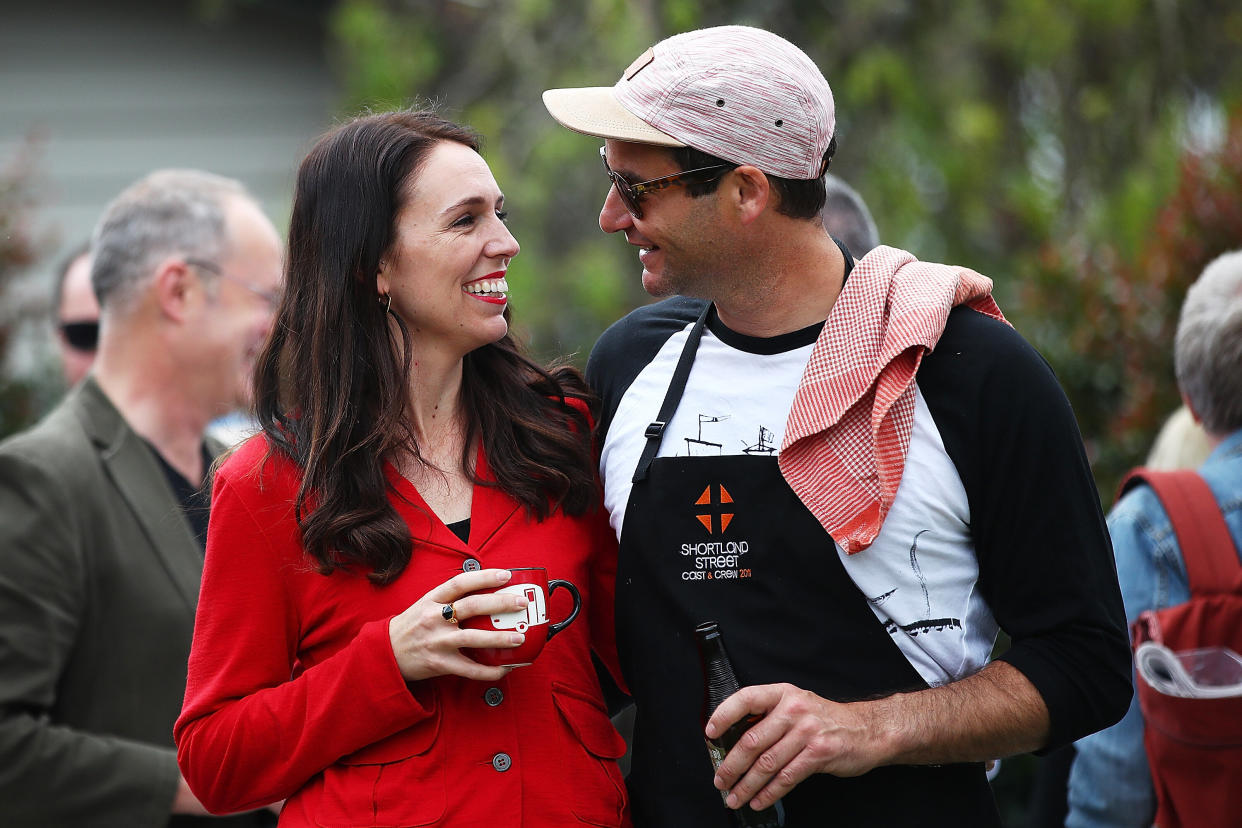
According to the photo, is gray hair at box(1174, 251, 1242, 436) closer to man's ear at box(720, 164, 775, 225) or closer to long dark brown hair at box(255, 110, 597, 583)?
man's ear at box(720, 164, 775, 225)

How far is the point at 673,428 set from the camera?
2486 millimetres

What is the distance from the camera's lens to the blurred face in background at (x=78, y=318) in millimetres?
4535

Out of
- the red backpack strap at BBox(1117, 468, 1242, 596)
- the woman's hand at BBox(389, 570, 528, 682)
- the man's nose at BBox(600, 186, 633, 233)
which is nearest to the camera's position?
the woman's hand at BBox(389, 570, 528, 682)

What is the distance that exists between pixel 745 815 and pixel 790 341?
898mm

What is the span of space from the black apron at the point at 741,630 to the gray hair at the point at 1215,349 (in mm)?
1333

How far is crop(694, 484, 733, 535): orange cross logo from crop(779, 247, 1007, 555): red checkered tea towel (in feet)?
0.43

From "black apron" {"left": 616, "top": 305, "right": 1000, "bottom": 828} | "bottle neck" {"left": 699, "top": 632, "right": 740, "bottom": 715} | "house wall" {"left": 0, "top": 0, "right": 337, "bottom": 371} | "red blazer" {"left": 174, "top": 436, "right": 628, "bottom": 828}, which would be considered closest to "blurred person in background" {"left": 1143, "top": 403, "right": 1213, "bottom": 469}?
"black apron" {"left": 616, "top": 305, "right": 1000, "bottom": 828}

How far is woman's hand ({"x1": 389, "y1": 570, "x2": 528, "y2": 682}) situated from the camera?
7.00 ft

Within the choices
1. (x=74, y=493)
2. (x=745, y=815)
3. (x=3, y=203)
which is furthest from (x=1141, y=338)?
(x=3, y=203)

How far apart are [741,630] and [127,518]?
69.1 inches

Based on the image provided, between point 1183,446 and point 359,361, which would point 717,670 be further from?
point 1183,446

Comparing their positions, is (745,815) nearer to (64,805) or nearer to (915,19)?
(64,805)

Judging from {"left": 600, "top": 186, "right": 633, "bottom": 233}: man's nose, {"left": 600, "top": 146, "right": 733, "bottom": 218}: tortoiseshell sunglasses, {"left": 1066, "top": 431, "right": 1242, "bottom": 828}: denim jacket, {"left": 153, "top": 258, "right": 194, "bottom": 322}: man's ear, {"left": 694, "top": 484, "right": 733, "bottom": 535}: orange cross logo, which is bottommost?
{"left": 1066, "top": 431, "right": 1242, "bottom": 828}: denim jacket

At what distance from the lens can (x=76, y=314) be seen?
15.6 ft
